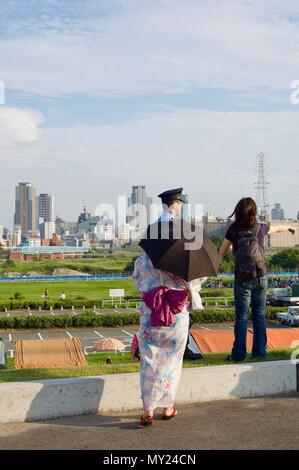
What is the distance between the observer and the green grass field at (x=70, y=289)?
56.0 metres

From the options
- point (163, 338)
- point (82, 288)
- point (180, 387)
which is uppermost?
point (163, 338)

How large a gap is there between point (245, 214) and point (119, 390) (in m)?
2.25

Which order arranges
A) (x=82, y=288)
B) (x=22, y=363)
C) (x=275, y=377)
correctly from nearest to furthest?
(x=275, y=377)
(x=22, y=363)
(x=82, y=288)

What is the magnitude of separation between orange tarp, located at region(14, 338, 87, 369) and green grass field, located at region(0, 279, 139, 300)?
36160 mm

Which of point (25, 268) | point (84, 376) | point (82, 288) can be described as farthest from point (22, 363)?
point (25, 268)

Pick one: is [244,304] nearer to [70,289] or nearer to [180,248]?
[180,248]

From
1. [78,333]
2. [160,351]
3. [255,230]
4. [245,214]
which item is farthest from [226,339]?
[78,333]

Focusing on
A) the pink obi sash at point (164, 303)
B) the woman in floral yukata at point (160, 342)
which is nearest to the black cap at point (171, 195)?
the woman in floral yukata at point (160, 342)

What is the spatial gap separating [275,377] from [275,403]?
0.39 m

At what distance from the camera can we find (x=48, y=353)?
15.7 meters
